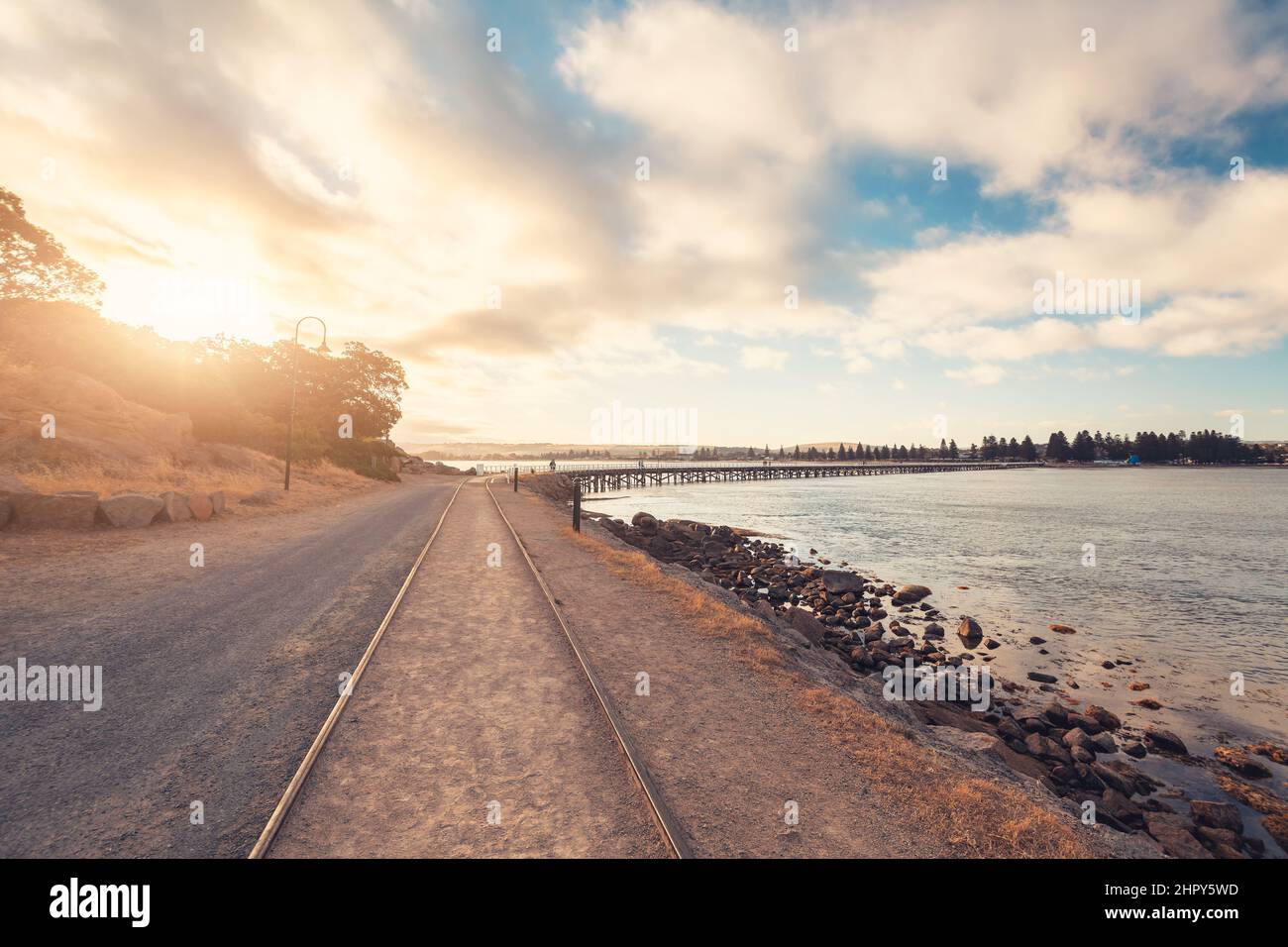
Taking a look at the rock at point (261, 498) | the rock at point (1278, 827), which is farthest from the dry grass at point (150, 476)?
the rock at point (1278, 827)

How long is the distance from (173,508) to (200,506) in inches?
38.2

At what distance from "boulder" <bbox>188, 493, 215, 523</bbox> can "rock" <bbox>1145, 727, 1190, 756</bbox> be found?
1009 inches

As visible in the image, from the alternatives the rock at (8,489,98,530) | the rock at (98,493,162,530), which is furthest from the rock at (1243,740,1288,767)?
the rock at (8,489,98,530)

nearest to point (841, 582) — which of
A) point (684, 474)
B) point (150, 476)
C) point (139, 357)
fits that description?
point (150, 476)

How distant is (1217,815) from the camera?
7.51 m

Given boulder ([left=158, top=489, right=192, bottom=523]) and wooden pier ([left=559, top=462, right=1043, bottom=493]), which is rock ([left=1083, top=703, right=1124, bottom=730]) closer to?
boulder ([left=158, top=489, right=192, bottom=523])

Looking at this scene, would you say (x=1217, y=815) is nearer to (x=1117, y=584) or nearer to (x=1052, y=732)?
(x=1052, y=732)

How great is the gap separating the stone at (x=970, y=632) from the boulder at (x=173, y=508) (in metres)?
24.6

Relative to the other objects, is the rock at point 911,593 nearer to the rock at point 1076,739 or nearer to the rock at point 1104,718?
the rock at point 1104,718

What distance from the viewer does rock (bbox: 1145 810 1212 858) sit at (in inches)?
254

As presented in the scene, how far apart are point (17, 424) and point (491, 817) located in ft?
92.1

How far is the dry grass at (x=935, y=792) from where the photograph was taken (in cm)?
400

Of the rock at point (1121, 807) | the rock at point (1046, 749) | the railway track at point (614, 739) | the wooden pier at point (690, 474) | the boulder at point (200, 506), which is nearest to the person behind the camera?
the railway track at point (614, 739)
